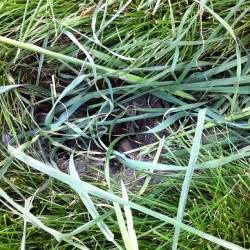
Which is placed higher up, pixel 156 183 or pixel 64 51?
pixel 64 51

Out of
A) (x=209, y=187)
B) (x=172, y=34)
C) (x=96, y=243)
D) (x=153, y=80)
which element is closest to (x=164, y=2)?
(x=172, y=34)

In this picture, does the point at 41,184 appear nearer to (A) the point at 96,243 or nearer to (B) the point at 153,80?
(A) the point at 96,243

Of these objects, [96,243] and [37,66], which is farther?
[37,66]

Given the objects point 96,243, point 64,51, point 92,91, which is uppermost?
point 64,51

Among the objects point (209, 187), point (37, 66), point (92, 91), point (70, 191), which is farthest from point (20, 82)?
point (209, 187)

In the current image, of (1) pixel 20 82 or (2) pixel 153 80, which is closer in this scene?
(2) pixel 153 80

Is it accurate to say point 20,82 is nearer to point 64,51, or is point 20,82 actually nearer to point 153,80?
point 64,51
